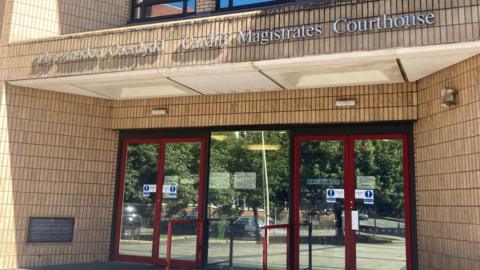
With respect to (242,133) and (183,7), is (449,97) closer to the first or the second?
(242,133)

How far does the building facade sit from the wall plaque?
25mm

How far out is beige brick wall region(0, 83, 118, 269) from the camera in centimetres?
872

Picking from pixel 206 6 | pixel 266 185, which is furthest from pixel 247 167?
pixel 206 6

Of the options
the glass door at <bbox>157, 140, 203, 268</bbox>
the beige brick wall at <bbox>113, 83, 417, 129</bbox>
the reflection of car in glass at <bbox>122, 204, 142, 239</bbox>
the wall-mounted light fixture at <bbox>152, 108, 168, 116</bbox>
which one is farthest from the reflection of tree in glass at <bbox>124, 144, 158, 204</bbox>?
the wall-mounted light fixture at <bbox>152, 108, 168, 116</bbox>

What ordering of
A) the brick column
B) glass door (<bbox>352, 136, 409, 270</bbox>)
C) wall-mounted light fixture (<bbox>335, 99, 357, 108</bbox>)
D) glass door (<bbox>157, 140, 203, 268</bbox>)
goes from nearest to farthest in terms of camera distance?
glass door (<bbox>352, 136, 409, 270</bbox>)
wall-mounted light fixture (<bbox>335, 99, 357, 108</bbox>)
glass door (<bbox>157, 140, 203, 268</bbox>)
the brick column

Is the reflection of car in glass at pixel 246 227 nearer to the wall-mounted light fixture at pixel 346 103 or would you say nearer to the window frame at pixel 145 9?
the wall-mounted light fixture at pixel 346 103

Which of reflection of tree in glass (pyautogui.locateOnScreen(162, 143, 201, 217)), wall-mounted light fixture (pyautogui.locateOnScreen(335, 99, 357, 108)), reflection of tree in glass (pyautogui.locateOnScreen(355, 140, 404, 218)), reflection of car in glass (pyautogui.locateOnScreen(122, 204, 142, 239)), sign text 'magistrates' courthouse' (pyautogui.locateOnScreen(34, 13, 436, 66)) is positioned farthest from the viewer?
reflection of car in glass (pyautogui.locateOnScreen(122, 204, 142, 239))

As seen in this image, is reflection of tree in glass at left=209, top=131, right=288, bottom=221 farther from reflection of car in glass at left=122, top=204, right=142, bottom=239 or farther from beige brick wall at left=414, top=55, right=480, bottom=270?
beige brick wall at left=414, top=55, right=480, bottom=270

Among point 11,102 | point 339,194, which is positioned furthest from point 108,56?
point 339,194

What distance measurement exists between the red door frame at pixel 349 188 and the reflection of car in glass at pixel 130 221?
3301 millimetres

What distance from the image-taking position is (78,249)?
9398mm

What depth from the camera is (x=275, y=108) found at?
866cm

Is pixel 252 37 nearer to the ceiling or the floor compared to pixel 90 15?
nearer to the floor

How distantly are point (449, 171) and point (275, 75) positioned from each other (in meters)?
2.94
